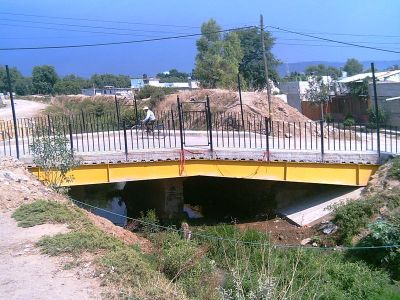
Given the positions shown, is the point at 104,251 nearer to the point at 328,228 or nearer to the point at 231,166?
the point at 328,228

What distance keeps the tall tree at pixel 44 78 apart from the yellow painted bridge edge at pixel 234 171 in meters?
82.0

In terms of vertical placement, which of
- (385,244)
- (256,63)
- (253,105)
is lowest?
(385,244)

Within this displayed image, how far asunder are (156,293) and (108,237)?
2769 mm

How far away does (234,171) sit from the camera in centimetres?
1692

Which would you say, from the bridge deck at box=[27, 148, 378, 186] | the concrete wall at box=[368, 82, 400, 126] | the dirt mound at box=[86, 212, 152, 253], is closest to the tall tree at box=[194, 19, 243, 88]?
the concrete wall at box=[368, 82, 400, 126]

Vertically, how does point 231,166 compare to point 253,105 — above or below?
below

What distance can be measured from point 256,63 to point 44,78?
53835mm

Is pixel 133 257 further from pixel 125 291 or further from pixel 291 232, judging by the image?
pixel 291 232

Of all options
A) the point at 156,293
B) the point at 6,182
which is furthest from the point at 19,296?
the point at 6,182

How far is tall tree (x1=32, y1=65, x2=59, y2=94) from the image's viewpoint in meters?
95.5

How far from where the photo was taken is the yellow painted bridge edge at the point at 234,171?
643 inches

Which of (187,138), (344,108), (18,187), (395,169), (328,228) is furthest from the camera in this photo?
(344,108)

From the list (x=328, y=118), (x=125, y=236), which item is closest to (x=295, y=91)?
(x=328, y=118)

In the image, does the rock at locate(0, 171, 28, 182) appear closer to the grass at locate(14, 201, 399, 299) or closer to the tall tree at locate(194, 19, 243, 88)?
the grass at locate(14, 201, 399, 299)
